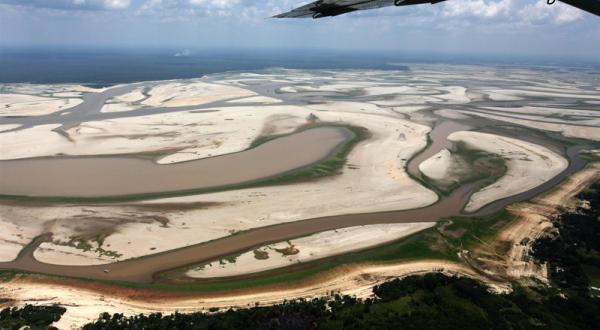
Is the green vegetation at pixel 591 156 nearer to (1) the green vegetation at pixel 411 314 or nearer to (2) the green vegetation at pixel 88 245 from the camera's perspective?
(1) the green vegetation at pixel 411 314

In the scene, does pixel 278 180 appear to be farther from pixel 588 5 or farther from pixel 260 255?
pixel 588 5

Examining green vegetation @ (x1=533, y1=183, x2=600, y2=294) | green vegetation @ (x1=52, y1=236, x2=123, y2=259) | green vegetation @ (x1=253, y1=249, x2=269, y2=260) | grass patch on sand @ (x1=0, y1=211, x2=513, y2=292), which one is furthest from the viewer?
green vegetation @ (x1=52, y1=236, x2=123, y2=259)

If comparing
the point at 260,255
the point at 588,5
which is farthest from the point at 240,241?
the point at 588,5

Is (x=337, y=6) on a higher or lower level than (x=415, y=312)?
higher

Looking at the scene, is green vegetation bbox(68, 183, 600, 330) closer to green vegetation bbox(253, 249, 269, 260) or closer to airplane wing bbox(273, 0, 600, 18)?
green vegetation bbox(253, 249, 269, 260)

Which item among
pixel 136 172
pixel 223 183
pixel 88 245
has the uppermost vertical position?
pixel 136 172

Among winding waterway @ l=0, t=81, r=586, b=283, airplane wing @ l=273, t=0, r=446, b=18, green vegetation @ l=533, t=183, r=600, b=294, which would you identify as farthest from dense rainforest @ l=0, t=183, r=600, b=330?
airplane wing @ l=273, t=0, r=446, b=18
